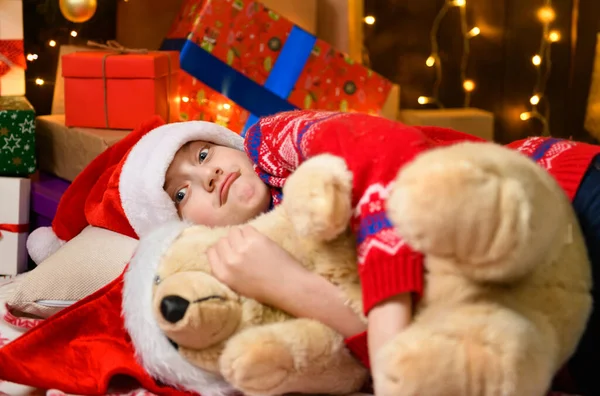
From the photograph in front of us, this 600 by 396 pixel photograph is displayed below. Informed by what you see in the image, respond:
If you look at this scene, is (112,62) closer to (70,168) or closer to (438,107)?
(70,168)

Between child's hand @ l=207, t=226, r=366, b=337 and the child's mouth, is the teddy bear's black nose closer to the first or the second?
child's hand @ l=207, t=226, r=366, b=337

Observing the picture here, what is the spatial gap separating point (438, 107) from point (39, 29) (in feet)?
4.60

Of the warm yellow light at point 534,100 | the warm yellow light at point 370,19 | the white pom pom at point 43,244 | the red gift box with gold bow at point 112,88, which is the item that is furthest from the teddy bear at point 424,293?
the warm yellow light at point 534,100

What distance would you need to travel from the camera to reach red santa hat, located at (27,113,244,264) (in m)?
1.05

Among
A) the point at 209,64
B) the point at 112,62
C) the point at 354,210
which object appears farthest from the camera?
the point at 209,64

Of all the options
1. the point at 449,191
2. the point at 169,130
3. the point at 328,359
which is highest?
the point at 449,191

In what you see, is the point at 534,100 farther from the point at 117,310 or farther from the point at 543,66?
the point at 117,310

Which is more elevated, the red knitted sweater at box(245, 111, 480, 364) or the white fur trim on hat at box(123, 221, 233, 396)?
the red knitted sweater at box(245, 111, 480, 364)

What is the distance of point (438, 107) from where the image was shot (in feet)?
7.61

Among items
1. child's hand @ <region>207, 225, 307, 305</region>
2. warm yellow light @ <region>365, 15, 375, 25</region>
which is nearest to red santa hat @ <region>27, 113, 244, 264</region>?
child's hand @ <region>207, 225, 307, 305</region>

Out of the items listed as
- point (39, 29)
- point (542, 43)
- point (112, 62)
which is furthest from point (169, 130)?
point (542, 43)

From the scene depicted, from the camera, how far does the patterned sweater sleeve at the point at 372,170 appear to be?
60cm

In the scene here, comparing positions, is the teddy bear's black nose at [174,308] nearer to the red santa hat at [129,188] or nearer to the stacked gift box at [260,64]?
the red santa hat at [129,188]

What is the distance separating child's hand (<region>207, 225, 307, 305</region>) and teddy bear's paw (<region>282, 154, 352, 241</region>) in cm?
8
